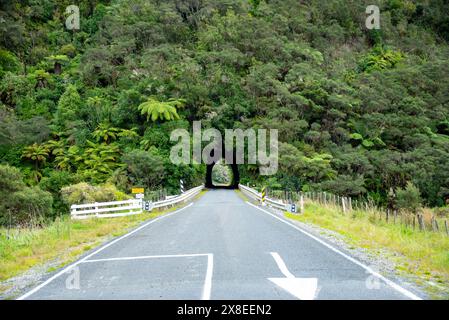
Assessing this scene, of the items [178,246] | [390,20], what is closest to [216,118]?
[178,246]

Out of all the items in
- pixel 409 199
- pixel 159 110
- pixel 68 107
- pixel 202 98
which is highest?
pixel 202 98

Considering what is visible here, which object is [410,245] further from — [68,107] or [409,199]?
[68,107]

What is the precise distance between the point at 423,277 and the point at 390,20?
88589mm

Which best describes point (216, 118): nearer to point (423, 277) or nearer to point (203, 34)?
point (203, 34)

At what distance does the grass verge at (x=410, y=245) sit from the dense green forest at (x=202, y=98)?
13.9 metres

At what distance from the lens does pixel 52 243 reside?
12.6 meters

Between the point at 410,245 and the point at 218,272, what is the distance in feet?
17.8

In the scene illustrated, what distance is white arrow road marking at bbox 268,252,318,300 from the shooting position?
6211 mm

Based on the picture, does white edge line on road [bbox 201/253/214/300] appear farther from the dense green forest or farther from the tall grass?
the dense green forest

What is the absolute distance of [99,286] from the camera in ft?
23.5

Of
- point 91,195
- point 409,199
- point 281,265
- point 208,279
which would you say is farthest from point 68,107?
point 208,279

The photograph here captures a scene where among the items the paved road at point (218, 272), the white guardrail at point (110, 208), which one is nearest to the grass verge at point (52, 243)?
the white guardrail at point (110, 208)

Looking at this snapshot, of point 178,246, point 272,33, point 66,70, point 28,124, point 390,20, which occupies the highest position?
point 390,20
